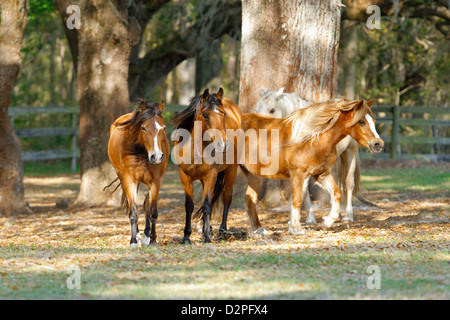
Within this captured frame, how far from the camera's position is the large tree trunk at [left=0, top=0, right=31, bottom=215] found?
12562mm

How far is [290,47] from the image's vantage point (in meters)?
12.0

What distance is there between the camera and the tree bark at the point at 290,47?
39.0 ft

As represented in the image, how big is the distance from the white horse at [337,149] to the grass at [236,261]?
43cm

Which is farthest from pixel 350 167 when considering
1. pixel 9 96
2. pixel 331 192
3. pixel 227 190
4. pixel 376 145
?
pixel 9 96

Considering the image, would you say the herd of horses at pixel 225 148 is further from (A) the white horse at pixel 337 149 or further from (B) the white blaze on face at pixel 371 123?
(A) the white horse at pixel 337 149

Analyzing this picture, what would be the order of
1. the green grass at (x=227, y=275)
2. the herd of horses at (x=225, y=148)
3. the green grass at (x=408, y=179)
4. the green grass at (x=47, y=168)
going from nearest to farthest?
the green grass at (x=227, y=275)
the herd of horses at (x=225, y=148)
the green grass at (x=408, y=179)
the green grass at (x=47, y=168)

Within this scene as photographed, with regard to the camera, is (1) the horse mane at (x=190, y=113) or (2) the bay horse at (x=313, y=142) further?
(2) the bay horse at (x=313, y=142)

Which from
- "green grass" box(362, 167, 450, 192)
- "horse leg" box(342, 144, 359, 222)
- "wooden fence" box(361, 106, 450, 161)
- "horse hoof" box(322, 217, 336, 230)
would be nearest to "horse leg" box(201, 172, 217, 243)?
→ "horse hoof" box(322, 217, 336, 230)

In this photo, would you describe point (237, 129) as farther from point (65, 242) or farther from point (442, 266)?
point (442, 266)

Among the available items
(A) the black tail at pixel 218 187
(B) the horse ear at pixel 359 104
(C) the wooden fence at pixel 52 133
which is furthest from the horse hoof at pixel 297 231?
(C) the wooden fence at pixel 52 133

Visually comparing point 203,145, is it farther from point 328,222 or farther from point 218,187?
point 328,222

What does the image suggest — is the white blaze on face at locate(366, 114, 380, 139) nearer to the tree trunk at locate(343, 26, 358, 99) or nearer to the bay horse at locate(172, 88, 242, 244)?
the bay horse at locate(172, 88, 242, 244)

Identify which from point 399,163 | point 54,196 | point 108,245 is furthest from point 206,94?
point 399,163

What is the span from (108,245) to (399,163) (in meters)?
14.8
